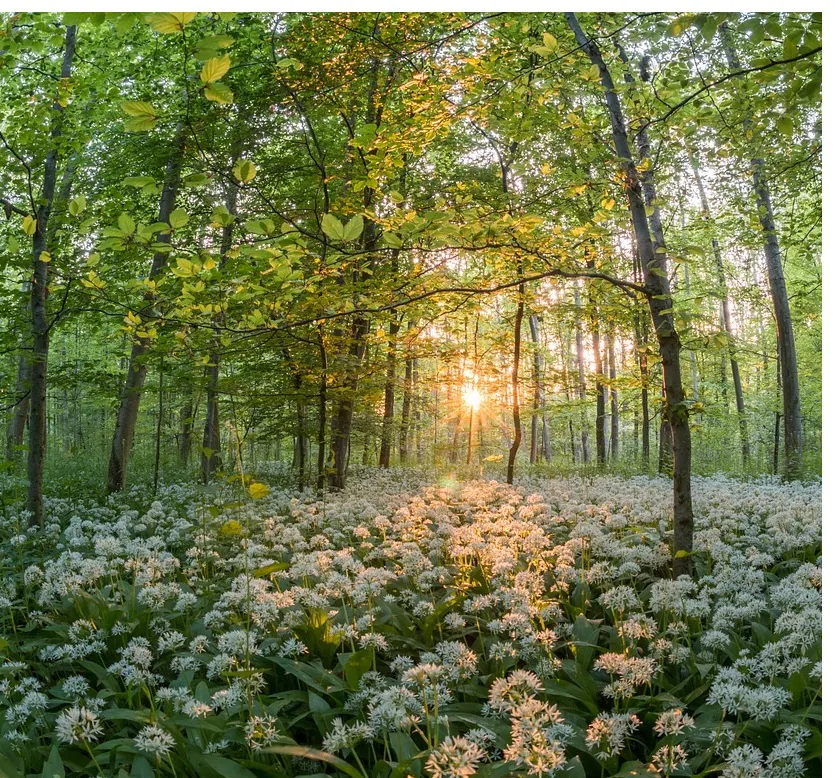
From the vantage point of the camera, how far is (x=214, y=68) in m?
2.04

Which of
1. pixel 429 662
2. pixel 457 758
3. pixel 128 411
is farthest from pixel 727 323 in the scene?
pixel 457 758

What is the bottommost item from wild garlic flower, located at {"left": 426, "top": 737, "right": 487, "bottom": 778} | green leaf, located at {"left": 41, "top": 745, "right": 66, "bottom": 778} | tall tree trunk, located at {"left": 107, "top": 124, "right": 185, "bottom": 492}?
green leaf, located at {"left": 41, "top": 745, "right": 66, "bottom": 778}

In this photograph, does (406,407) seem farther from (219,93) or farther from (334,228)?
(219,93)

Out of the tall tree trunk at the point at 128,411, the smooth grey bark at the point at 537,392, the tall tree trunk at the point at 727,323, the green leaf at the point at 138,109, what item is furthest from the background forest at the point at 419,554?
the tall tree trunk at the point at 727,323

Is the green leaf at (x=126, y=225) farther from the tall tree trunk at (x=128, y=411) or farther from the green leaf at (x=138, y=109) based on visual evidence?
the tall tree trunk at (x=128, y=411)

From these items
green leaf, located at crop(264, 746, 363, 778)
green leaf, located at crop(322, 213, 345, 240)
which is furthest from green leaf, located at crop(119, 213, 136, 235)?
green leaf, located at crop(264, 746, 363, 778)

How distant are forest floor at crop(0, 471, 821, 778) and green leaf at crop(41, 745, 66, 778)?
12mm

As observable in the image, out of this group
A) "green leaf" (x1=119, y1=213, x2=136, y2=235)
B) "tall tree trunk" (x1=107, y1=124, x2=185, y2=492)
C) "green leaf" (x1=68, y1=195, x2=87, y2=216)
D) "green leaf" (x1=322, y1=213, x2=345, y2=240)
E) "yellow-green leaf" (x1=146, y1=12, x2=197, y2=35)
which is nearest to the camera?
"yellow-green leaf" (x1=146, y1=12, x2=197, y2=35)

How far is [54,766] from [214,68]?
283cm

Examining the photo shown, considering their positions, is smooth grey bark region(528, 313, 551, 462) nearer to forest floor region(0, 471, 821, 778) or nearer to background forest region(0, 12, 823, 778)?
→ background forest region(0, 12, 823, 778)

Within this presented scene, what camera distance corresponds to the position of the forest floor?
2209mm

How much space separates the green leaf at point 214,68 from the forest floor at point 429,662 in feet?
5.26
